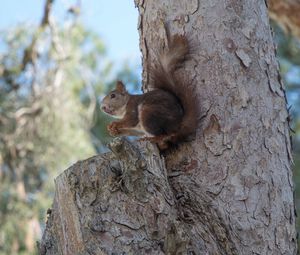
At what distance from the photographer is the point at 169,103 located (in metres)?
2.29

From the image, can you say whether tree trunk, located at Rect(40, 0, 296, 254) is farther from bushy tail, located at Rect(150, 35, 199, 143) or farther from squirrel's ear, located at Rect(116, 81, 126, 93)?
squirrel's ear, located at Rect(116, 81, 126, 93)

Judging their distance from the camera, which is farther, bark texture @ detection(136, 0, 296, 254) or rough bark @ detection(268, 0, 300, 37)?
rough bark @ detection(268, 0, 300, 37)

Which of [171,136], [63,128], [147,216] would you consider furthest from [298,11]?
[147,216]

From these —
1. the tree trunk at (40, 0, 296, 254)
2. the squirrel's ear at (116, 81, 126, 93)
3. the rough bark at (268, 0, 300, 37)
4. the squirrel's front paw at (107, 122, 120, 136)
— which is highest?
the rough bark at (268, 0, 300, 37)

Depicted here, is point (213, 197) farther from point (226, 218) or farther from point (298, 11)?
point (298, 11)

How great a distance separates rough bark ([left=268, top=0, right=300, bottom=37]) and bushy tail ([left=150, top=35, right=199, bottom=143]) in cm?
209

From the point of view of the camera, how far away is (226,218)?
1.99 m

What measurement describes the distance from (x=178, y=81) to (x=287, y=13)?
2.24 m

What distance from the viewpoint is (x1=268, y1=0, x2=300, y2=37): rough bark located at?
4230 mm

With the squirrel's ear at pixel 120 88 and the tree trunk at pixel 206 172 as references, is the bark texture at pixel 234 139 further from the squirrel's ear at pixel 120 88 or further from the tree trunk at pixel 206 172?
the squirrel's ear at pixel 120 88

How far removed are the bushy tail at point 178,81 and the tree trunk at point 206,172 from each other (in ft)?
0.08

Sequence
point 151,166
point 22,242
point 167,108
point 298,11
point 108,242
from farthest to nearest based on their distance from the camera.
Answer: point 22,242 → point 298,11 → point 167,108 → point 151,166 → point 108,242

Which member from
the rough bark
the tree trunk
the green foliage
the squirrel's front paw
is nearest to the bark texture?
the tree trunk

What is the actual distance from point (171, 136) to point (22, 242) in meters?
3.21
